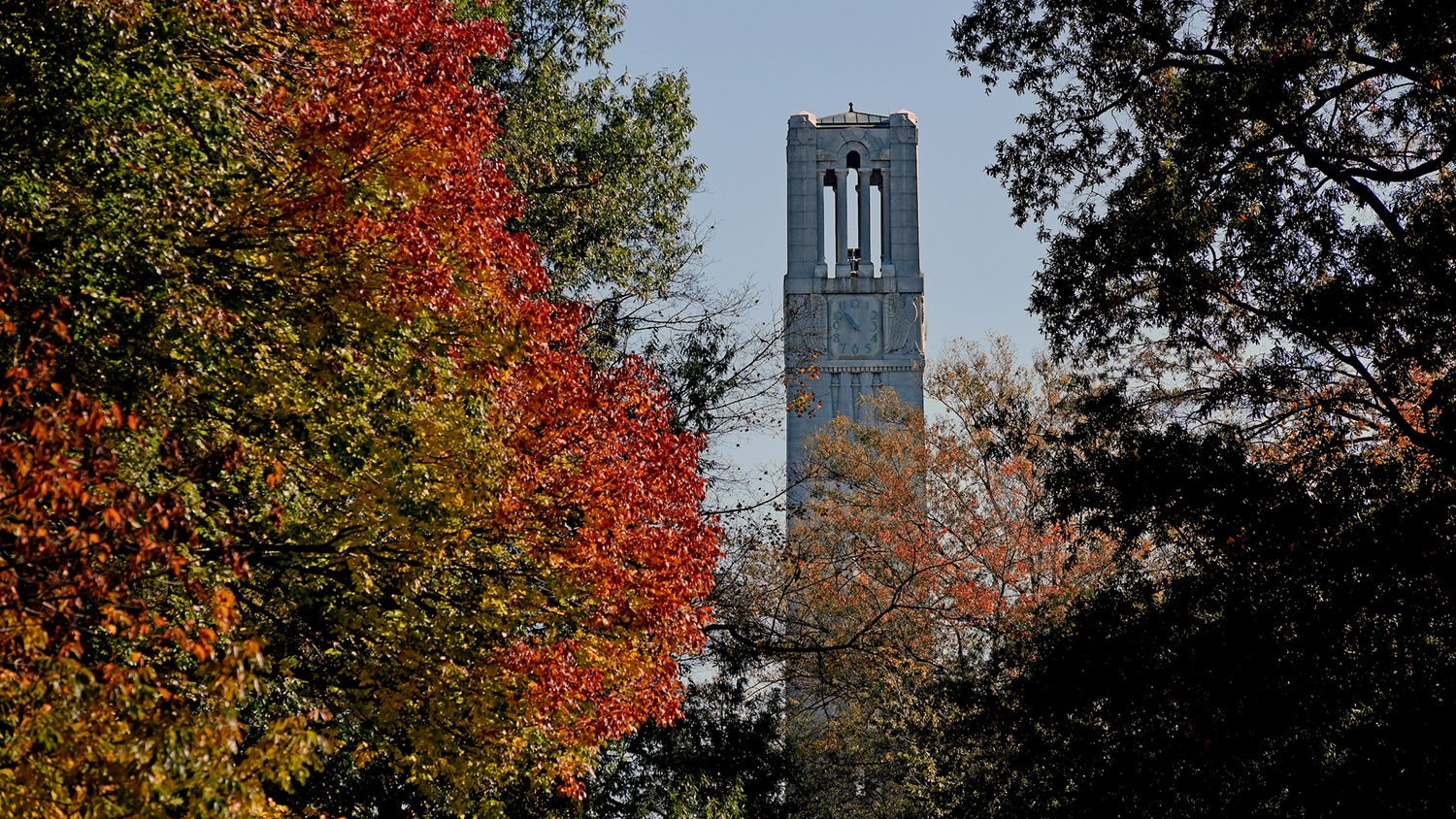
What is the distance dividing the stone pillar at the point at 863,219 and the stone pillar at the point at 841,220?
0.39m

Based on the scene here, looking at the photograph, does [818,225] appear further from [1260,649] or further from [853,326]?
[1260,649]

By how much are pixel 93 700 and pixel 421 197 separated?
541 cm

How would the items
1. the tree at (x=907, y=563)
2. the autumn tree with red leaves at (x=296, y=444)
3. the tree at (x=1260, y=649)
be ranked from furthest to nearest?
the tree at (x=907, y=563), the tree at (x=1260, y=649), the autumn tree with red leaves at (x=296, y=444)

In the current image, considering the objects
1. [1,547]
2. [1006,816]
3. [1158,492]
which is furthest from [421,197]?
[1006,816]

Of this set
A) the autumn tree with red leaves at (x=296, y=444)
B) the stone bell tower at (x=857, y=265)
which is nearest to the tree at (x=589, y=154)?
the autumn tree with red leaves at (x=296, y=444)

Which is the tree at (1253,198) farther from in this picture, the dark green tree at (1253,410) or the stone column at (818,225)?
the stone column at (818,225)

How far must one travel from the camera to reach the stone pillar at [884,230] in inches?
1513

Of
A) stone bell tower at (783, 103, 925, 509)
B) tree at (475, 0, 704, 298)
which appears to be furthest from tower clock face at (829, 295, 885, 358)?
tree at (475, 0, 704, 298)

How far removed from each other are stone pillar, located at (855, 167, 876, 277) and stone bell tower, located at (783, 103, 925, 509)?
0.03m

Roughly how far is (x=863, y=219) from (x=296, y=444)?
1208 inches

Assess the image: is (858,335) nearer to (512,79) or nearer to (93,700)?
(512,79)

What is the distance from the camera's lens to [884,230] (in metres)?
39.0

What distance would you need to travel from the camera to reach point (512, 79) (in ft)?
60.8

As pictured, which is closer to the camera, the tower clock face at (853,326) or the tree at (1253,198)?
the tree at (1253,198)
